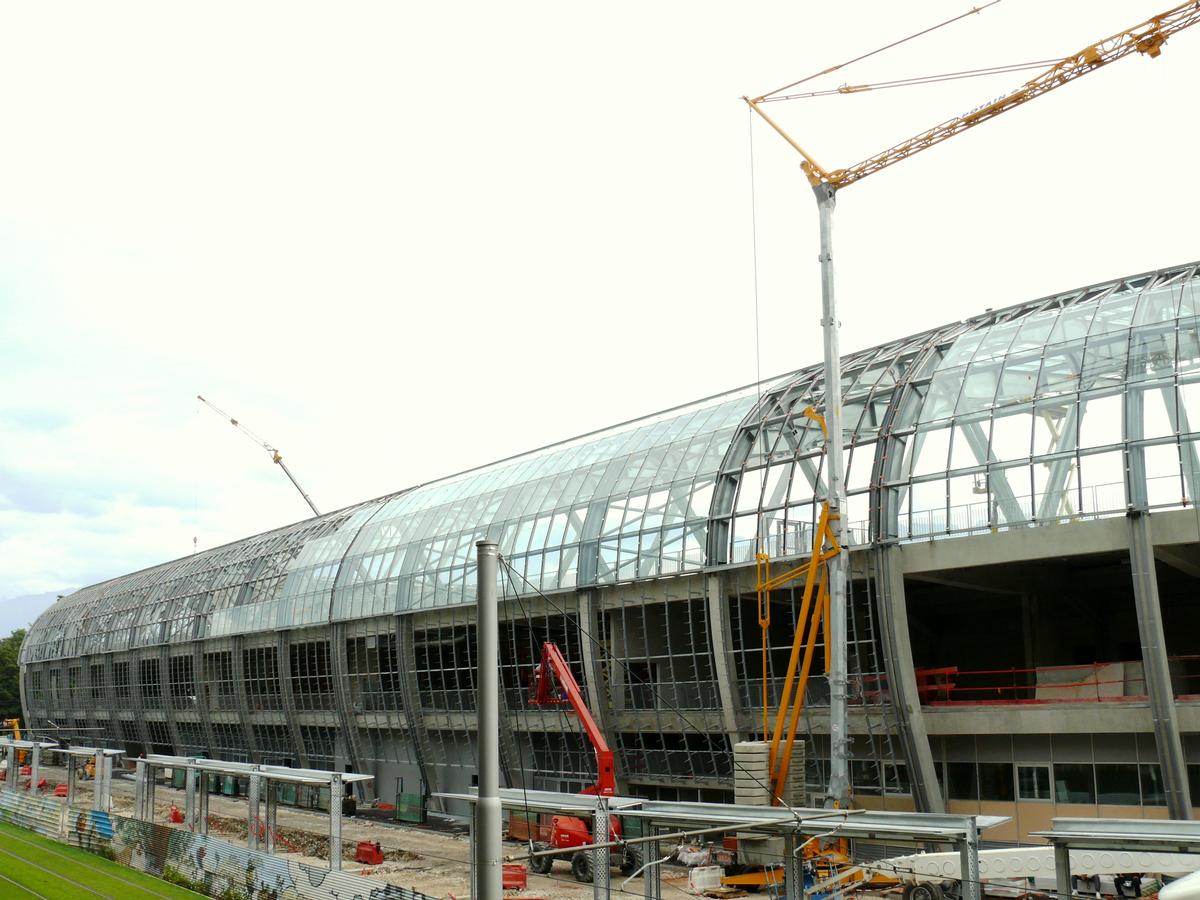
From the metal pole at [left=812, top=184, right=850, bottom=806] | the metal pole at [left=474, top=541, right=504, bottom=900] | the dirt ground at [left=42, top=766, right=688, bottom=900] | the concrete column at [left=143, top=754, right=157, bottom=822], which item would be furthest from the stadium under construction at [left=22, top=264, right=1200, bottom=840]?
the metal pole at [left=474, top=541, right=504, bottom=900]

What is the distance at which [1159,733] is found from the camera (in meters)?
29.6

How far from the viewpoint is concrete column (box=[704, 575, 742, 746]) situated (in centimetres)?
3994

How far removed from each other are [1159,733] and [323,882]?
22.2 meters

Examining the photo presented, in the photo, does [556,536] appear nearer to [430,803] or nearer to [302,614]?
[430,803]

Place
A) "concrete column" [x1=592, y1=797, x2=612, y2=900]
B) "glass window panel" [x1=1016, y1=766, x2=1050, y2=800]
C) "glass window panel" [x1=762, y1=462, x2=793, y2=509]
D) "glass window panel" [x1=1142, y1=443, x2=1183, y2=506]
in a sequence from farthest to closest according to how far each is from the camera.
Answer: "glass window panel" [x1=762, y1=462, x2=793, y2=509]
"glass window panel" [x1=1016, y1=766, x2=1050, y2=800]
"glass window panel" [x1=1142, y1=443, x2=1183, y2=506]
"concrete column" [x1=592, y1=797, x2=612, y2=900]

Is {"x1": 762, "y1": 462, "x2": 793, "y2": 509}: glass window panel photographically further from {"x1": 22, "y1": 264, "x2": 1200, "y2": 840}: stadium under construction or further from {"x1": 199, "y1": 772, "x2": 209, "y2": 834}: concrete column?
{"x1": 199, "y1": 772, "x2": 209, "y2": 834}: concrete column

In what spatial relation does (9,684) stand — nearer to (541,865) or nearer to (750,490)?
(541,865)

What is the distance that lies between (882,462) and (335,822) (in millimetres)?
20841

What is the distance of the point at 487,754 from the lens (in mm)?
14070

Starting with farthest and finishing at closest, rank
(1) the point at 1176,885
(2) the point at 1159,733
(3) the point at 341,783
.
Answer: (3) the point at 341,783 → (2) the point at 1159,733 → (1) the point at 1176,885

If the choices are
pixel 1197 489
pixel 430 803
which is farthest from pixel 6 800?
pixel 1197 489

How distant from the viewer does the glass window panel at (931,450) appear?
34656mm

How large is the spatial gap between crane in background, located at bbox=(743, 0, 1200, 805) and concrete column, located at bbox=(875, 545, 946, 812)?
6.43ft

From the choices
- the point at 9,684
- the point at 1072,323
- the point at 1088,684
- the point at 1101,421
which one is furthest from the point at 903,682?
the point at 9,684
